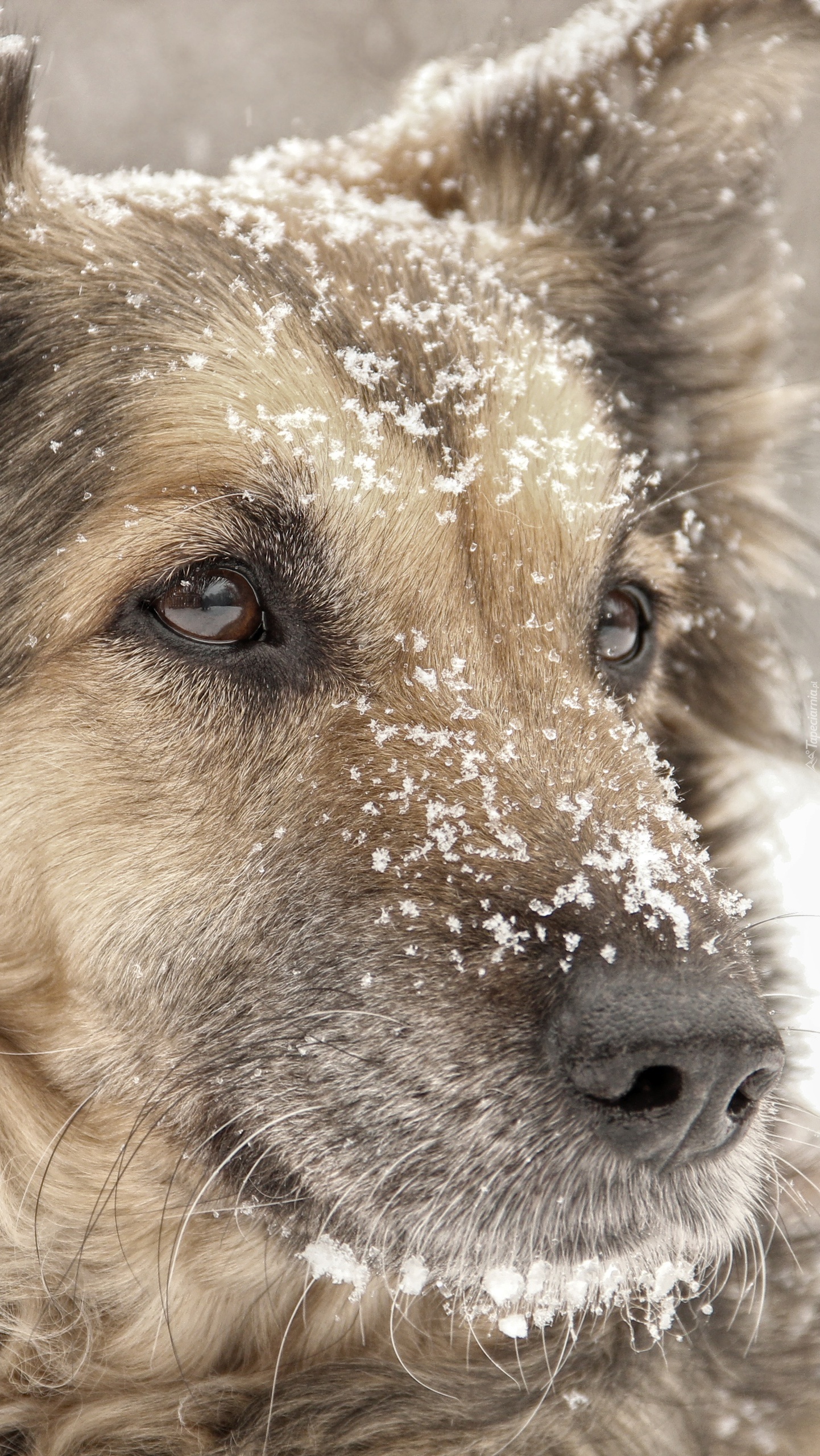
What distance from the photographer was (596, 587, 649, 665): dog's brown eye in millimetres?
2645

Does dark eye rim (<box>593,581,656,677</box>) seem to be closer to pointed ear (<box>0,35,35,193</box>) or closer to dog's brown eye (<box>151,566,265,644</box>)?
dog's brown eye (<box>151,566,265,644</box>)

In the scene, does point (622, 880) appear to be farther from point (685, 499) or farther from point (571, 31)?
point (571, 31)

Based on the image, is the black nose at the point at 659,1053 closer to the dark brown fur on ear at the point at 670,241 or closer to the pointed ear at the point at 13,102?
the dark brown fur on ear at the point at 670,241

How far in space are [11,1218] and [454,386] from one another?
175cm

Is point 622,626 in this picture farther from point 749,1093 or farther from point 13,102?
point 13,102

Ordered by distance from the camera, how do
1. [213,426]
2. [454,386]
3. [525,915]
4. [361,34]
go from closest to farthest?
[525,915] < [213,426] < [454,386] < [361,34]

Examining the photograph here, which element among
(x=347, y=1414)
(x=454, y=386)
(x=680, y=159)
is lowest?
(x=347, y=1414)

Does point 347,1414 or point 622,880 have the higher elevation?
point 622,880

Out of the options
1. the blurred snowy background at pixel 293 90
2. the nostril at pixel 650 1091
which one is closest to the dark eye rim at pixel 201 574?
the nostril at pixel 650 1091

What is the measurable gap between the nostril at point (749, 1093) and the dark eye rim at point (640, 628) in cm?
104

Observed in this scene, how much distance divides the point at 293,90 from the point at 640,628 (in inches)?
82.8

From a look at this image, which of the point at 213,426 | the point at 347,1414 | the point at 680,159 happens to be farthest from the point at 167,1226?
the point at 680,159

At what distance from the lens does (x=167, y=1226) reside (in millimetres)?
2176

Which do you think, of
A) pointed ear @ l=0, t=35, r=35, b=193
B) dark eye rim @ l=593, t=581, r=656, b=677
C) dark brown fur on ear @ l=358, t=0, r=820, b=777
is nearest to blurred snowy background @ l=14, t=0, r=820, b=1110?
dark brown fur on ear @ l=358, t=0, r=820, b=777
